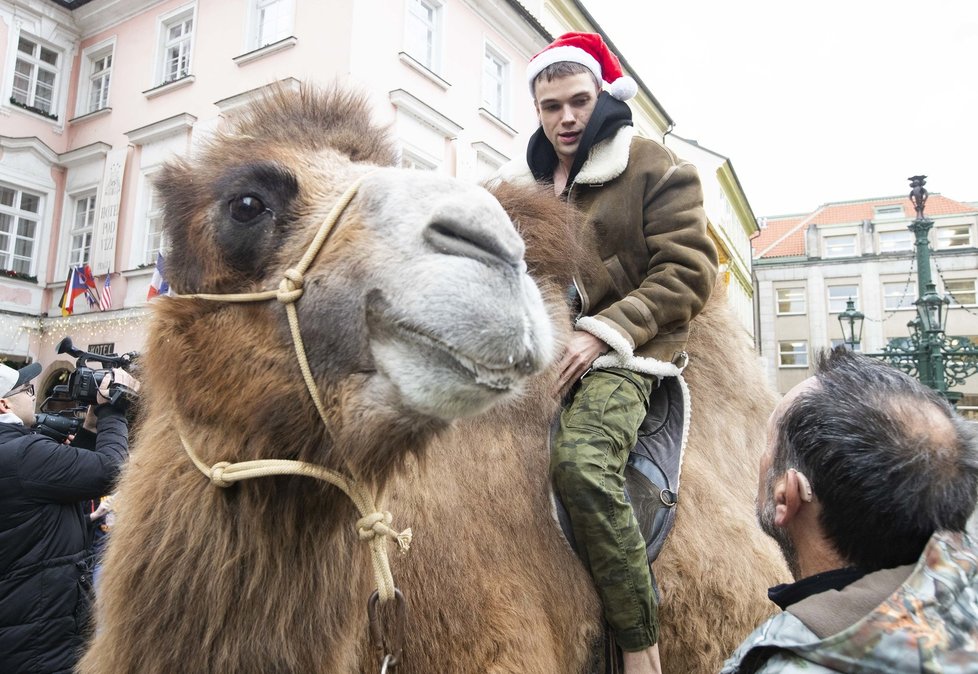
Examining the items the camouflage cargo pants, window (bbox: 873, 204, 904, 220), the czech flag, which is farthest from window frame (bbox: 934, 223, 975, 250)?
the camouflage cargo pants

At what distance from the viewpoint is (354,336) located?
5.62 feet

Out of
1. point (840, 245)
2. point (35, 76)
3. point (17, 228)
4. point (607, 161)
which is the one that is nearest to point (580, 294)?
point (607, 161)

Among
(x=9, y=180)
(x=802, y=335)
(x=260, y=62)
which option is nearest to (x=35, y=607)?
(x=260, y=62)

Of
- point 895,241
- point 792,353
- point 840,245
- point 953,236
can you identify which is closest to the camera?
point 953,236

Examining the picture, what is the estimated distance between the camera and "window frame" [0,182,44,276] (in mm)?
17750

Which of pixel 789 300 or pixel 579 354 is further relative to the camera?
pixel 789 300

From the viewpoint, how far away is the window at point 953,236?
4481 centimetres

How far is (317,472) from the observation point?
180cm

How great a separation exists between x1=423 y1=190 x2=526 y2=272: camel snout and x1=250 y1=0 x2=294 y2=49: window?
14.7m

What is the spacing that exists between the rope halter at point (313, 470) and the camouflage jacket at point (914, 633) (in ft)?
3.08

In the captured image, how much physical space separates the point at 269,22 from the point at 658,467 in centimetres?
1544

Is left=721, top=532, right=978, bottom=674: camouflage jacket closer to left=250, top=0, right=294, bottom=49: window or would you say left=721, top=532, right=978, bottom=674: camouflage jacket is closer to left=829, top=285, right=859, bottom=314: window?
left=250, top=0, right=294, bottom=49: window

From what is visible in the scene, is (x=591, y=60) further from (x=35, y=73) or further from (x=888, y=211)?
(x=888, y=211)

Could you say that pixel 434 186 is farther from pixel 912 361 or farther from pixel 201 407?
pixel 912 361
